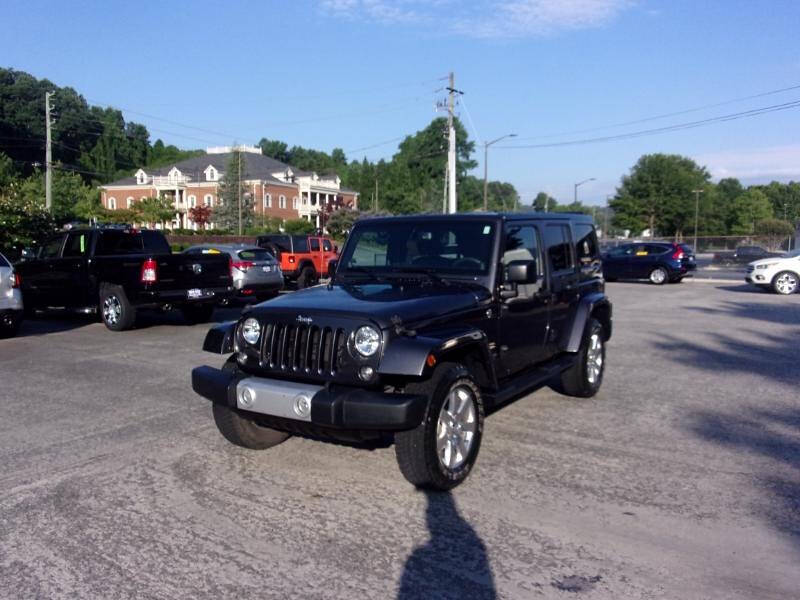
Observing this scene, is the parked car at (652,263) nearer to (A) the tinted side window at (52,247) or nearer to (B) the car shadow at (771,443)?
(A) the tinted side window at (52,247)

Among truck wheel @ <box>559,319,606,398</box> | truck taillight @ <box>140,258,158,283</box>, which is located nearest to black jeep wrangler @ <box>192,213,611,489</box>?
truck wheel @ <box>559,319,606,398</box>

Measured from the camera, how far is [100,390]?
800 centimetres

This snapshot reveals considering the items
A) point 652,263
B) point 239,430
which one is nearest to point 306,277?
point 652,263

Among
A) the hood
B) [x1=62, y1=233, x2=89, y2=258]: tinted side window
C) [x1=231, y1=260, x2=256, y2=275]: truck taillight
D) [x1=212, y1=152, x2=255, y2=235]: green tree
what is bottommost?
[x1=231, y1=260, x2=256, y2=275]: truck taillight

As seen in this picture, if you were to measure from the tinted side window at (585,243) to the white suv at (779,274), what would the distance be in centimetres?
1706

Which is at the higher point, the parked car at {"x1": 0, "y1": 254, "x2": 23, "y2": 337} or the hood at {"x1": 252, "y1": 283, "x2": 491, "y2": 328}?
the hood at {"x1": 252, "y1": 283, "x2": 491, "y2": 328}

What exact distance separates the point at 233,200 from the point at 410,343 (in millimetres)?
63941

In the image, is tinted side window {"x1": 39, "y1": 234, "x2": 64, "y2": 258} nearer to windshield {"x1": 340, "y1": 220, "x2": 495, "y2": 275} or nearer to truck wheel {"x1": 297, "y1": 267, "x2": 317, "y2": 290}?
windshield {"x1": 340, "y1": 220, "x2": 495, "y2": 275}

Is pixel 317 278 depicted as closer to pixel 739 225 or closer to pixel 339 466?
pixel 339 466

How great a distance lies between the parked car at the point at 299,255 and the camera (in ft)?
76.5

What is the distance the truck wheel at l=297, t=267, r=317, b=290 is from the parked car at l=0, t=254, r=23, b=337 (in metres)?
12.0

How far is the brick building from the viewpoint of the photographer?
78125mm

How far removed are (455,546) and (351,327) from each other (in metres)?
1.50

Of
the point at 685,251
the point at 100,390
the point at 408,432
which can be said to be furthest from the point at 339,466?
the point at 685,251
